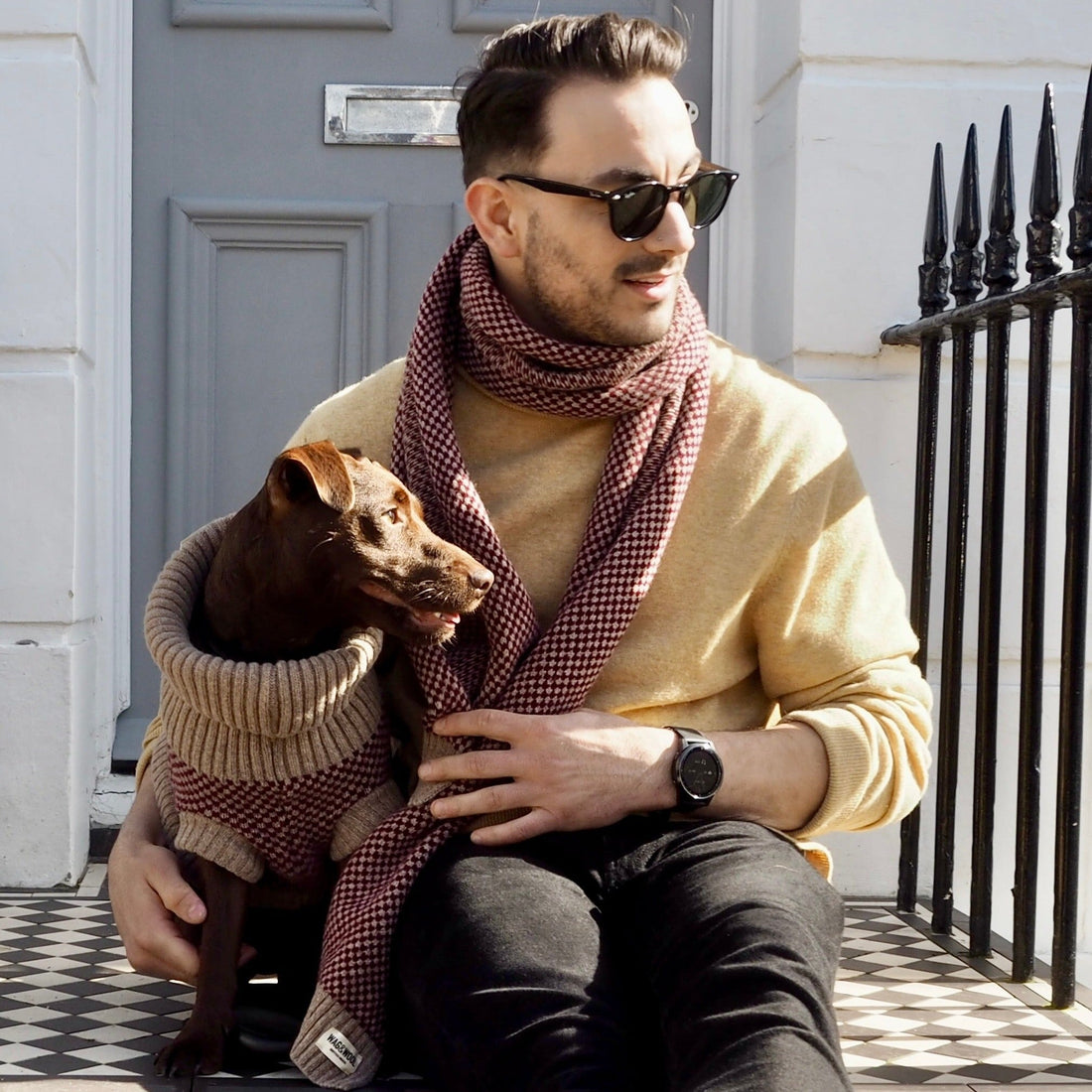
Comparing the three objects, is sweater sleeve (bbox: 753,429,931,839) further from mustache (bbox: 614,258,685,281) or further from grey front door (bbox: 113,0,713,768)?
grey front door (bbox: 113,0,713,768)

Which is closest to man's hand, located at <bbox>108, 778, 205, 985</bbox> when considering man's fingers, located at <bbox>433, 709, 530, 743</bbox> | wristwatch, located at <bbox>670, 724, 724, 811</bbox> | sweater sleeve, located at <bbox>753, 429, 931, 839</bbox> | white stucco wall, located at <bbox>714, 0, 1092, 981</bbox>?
man's fingers, located at <bbox>433, 709, 530, 743</bbox>

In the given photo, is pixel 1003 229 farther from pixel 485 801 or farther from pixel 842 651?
pixel 485 801

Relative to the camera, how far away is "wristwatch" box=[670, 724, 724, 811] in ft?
6.57

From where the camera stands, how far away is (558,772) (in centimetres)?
198

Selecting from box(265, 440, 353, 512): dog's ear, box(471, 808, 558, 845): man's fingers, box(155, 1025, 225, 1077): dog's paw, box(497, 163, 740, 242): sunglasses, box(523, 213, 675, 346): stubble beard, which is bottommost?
box(155, 1025, 225, 1077): dog's paw

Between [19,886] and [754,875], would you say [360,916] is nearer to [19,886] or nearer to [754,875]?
[754,875]

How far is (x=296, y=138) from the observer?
3443 millimetres

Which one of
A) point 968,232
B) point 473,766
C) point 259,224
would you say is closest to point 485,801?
point 473,766

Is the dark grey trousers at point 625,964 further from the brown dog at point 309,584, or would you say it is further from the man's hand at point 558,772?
the brown dog at point 309,584

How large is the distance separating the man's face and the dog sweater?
1.79ft

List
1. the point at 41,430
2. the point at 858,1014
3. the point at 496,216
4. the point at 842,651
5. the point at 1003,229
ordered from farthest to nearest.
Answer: the point at 41,430 < the point at 1003,229 < the point at 858,1014 < the point at 496,216 < the point at 842,651

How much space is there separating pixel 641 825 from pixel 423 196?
1873 mm

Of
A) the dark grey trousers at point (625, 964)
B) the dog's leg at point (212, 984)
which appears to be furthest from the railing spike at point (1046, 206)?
the dog's leg at point (212, 984)

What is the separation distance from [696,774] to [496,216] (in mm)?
864
